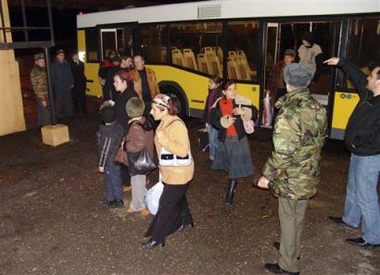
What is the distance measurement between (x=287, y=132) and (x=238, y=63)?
585 centimetres

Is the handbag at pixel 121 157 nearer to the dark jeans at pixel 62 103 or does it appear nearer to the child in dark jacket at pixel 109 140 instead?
the child in dark jacket at pixel 109 140

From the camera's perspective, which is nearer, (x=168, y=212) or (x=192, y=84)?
(x=168, y=212)

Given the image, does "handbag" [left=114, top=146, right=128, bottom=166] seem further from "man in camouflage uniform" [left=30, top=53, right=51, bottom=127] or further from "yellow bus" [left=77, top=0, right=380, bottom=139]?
"man in camouflage uniform" [left=30, top=53, right=51, bottom=127]

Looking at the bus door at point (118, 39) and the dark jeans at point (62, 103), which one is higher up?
the bus door at point (118, 39)

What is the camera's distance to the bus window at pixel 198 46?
916 cm

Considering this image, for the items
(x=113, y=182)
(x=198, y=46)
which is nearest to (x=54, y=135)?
(x=113, y=182)

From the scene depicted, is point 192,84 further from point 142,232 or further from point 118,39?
point 142,232

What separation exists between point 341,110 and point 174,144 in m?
4.68

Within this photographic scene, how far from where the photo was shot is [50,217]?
511cm

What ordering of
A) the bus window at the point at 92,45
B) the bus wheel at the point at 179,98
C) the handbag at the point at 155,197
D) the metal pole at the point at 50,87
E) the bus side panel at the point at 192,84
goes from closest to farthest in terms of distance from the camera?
the handbag at the point at 155,197
the metal pole at the point at 50,87
the bus side panel at the point at 192,84
the bus wheel at the point at 179,98
the bus window at the point at 92,45

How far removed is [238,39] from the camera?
344 inches

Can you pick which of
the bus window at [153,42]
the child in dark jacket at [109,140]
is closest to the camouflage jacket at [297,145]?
the child in dark jacket at [109,140]

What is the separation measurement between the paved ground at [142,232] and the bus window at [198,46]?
10.7ft

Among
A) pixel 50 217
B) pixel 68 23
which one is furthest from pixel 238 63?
pixel 68 23
